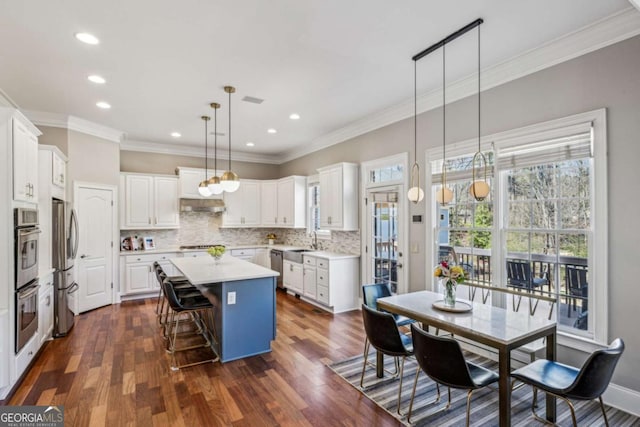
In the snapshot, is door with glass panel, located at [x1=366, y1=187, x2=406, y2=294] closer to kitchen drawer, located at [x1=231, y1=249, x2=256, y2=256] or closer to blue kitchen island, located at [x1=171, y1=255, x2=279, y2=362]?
→ blue kitchen island, located at [x1=171, y1=255, x2=279, y2=362]

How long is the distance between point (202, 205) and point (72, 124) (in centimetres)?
248

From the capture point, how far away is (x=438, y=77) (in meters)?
3.56

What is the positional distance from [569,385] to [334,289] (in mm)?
3324

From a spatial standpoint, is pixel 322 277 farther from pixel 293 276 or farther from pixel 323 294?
pixel 293 276

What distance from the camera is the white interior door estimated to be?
16.7 feet

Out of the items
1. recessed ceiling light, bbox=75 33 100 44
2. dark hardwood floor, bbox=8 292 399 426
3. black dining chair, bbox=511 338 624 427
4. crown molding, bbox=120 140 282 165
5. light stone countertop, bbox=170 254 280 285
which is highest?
recessed ceiling light, bbox=75 33 100 44

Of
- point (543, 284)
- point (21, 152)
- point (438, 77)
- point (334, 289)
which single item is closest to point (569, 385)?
point (543, 284)

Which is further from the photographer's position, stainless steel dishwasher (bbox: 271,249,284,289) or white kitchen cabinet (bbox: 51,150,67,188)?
stainless steel dishwasher (bbox: 271,249,284,289)

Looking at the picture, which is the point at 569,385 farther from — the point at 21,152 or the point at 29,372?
the point at 21,152

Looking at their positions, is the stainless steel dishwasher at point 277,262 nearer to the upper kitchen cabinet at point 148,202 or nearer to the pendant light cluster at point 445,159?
the upper kitchen cabinet at point 148,202

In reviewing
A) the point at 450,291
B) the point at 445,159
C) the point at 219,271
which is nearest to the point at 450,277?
the point at 450,291

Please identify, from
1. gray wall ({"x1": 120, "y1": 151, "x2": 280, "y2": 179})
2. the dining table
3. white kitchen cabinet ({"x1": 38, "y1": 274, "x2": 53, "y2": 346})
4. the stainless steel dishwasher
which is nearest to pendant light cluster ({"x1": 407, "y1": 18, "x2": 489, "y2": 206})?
the dining table

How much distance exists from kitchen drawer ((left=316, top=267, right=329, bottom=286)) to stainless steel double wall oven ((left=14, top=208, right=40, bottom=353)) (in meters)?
3.49

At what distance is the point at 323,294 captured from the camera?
17.0 ft
